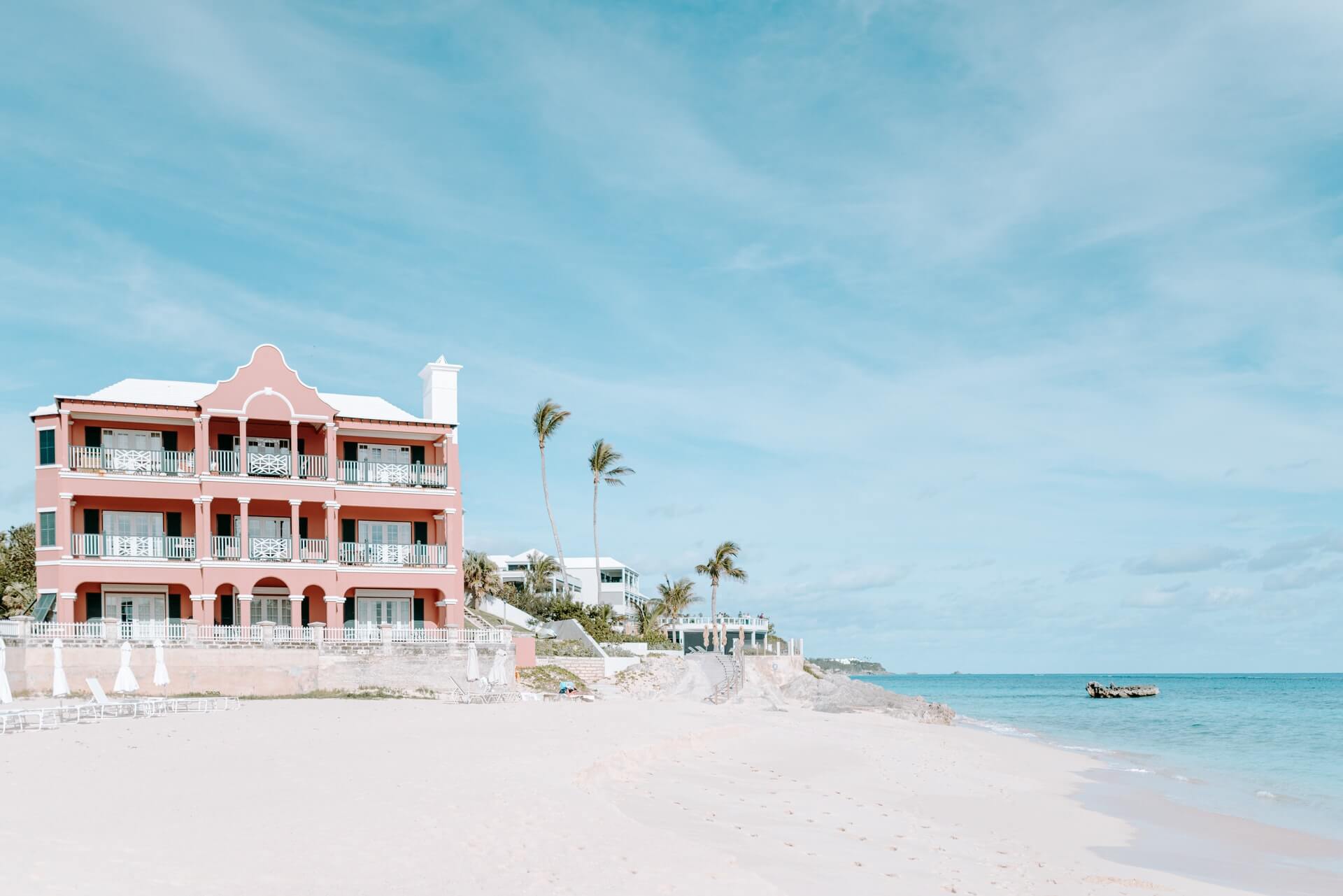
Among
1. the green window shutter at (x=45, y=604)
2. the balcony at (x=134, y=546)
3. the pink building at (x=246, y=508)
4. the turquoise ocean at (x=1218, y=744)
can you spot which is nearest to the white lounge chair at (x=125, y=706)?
the pink building at (x=246, y=508)

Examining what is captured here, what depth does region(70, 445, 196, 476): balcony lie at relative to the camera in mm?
34500

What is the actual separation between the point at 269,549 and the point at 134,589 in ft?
14.0

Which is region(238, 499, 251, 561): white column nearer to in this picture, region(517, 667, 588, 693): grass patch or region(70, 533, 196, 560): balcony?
region(70, 533, 196, 560): balcony

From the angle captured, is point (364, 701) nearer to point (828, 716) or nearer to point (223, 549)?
point (223, 549)

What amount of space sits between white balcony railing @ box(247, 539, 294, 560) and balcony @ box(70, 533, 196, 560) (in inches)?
67.0

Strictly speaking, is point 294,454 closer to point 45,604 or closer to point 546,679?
point 45,604

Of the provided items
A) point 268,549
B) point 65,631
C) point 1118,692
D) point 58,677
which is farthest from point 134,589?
point 1118,692

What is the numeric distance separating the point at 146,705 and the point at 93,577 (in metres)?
12.5

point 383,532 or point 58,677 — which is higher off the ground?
point 383,532

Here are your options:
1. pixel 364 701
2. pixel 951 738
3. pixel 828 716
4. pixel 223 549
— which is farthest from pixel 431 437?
pixel 951 738

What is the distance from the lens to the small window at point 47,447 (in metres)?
34.3

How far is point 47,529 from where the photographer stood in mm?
34250

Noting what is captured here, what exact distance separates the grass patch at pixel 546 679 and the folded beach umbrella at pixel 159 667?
36.0ft

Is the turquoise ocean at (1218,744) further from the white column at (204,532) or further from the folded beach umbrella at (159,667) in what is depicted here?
the white column at (204,532)
